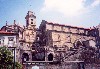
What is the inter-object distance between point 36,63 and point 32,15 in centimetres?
2561

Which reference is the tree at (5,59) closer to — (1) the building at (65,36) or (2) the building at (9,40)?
(2) the building at (9,40)

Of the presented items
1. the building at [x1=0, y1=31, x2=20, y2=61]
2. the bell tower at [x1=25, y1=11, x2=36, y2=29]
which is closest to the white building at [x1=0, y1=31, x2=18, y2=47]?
the building at [x1=0, y1=31, x2=20, y2=61]

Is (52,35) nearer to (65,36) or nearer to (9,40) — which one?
(65,36)

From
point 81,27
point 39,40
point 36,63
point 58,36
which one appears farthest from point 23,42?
point 81,27

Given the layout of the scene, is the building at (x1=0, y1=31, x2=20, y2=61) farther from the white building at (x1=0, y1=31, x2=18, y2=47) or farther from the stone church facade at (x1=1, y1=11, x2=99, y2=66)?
the stone church facade at (x1=1, y1=11, x2=99, y2=66)

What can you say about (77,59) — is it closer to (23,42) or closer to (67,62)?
(67,62)

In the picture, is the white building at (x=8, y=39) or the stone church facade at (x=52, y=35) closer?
the white building at (x=8, y=39)

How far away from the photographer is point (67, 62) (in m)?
52.2

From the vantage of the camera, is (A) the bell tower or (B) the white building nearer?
(B) the white building

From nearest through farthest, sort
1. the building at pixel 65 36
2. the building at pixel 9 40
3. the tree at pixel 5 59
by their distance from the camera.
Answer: the tree at pixel 5 59 < the building at pixel 9 40 < the building at pixel 65 36

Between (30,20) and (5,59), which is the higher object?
(30,20)

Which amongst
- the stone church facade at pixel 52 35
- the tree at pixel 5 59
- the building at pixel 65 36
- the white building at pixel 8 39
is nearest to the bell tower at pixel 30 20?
the stone church facade at pixel 52 35

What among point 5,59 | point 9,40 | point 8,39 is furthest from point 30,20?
point 5,59

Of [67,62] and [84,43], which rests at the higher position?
[84,43]
